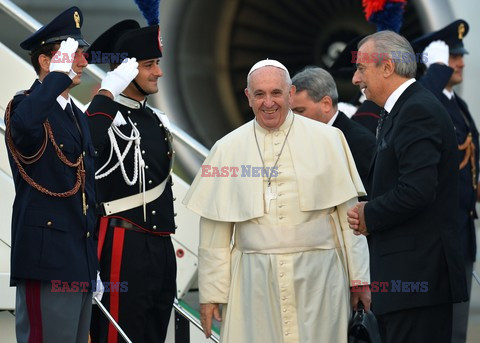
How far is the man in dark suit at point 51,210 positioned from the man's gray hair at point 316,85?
1464 mm

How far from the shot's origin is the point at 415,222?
404 cm

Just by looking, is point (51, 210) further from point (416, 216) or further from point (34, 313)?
point (416, 216)

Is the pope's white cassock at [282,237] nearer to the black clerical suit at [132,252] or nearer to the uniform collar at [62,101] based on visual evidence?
the black clerical suit at [132,252]

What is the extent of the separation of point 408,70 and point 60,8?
383 centimetres

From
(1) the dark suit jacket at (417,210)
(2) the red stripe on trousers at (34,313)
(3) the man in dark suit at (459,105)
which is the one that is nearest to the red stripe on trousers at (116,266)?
(2) the red stripe on trousers at (34,313)

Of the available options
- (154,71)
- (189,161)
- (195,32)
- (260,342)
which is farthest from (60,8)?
(260,342)

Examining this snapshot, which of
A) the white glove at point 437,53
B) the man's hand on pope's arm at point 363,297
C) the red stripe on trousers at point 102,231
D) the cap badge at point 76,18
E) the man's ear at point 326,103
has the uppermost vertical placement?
the white glove at point 437,53

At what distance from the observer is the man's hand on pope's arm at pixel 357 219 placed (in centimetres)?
404

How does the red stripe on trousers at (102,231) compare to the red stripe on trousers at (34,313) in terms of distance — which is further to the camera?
the red stripe on trousers at (102,231)

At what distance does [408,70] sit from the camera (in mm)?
4211

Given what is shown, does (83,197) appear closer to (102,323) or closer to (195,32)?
(102,323)

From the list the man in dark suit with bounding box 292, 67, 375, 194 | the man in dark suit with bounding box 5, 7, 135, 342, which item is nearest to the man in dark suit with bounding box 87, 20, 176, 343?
the man in dark suit with bounding box 5, 7, 135, 342

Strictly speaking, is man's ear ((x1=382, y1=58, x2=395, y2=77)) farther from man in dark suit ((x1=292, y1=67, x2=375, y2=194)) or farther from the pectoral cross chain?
man in dark suit ((x1=292, y1=67, x2=375, y2=194))

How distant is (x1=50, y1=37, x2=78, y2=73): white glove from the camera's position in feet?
12.9
